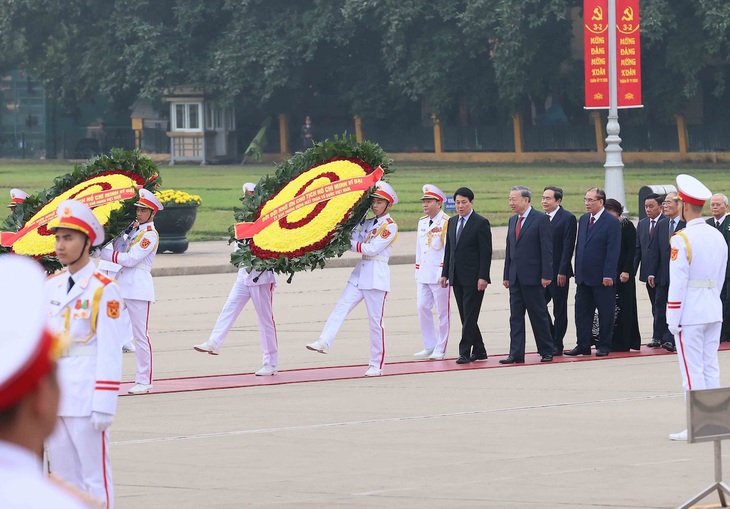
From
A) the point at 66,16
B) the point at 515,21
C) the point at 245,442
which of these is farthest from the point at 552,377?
the point at 66,16

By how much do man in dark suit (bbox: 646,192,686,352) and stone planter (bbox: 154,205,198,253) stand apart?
12568mm

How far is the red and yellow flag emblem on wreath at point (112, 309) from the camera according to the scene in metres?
6.69

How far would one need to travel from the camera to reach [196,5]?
63.2 meters

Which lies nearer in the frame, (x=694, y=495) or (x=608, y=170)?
(x=694, y=495)

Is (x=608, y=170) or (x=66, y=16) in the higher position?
(x=66, y=16)

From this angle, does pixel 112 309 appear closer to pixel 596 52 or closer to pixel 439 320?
pixel 439 320

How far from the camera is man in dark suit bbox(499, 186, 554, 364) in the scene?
14297 mm

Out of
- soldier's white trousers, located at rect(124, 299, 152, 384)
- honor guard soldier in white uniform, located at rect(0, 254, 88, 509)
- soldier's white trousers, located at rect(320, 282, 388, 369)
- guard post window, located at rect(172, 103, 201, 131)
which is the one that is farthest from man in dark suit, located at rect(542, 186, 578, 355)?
guard post window, located at rect(172, 103, 201, 131)

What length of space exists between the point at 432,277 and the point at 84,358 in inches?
336

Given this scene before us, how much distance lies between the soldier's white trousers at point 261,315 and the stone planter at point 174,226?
42.4 ft

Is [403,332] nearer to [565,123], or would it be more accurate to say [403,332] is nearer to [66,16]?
[565,123]

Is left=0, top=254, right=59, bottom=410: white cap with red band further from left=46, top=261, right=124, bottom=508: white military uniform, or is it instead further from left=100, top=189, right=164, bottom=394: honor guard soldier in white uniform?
left=100, top=189, right=164, bottom=394: honor guard soldier in white uniform

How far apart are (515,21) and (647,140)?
7.75 m

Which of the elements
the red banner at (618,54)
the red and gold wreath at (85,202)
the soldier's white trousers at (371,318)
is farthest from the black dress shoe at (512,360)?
the red banner at (618,54)
